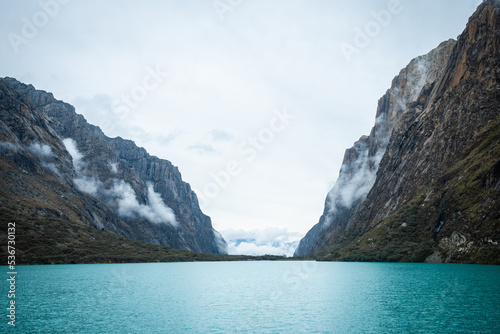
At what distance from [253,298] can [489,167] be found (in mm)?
138233

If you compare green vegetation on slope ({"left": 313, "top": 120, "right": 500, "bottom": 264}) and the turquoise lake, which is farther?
green vegetation on slope ({"left": 313, "top": 120, "right": 500, "bottom": 264})

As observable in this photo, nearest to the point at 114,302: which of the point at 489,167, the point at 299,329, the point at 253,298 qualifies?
the point at 253,298

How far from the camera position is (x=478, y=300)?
50.5 metres

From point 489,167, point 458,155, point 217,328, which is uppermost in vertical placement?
point 458,155

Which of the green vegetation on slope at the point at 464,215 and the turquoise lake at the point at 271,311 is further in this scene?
the green vegetation on slope at the point at 464,215

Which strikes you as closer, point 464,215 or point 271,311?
point 271,311

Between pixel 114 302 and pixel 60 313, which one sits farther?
pixel 114 302

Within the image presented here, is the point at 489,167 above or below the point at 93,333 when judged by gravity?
above

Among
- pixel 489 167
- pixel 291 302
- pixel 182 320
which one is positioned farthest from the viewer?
pixel 489 167

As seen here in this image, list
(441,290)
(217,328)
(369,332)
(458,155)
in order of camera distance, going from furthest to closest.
→ (458,155) < (441,290) < (217,328) < (369,332)

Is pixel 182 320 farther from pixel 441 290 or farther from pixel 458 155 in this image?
pixel 458 155

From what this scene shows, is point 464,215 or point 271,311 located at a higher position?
point 464,215

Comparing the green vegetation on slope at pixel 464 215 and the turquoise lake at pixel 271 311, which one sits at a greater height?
the green vegetation on slope at pixel 464 215

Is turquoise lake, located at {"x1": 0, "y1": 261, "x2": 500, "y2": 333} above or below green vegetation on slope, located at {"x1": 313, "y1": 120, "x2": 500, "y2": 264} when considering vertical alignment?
below
